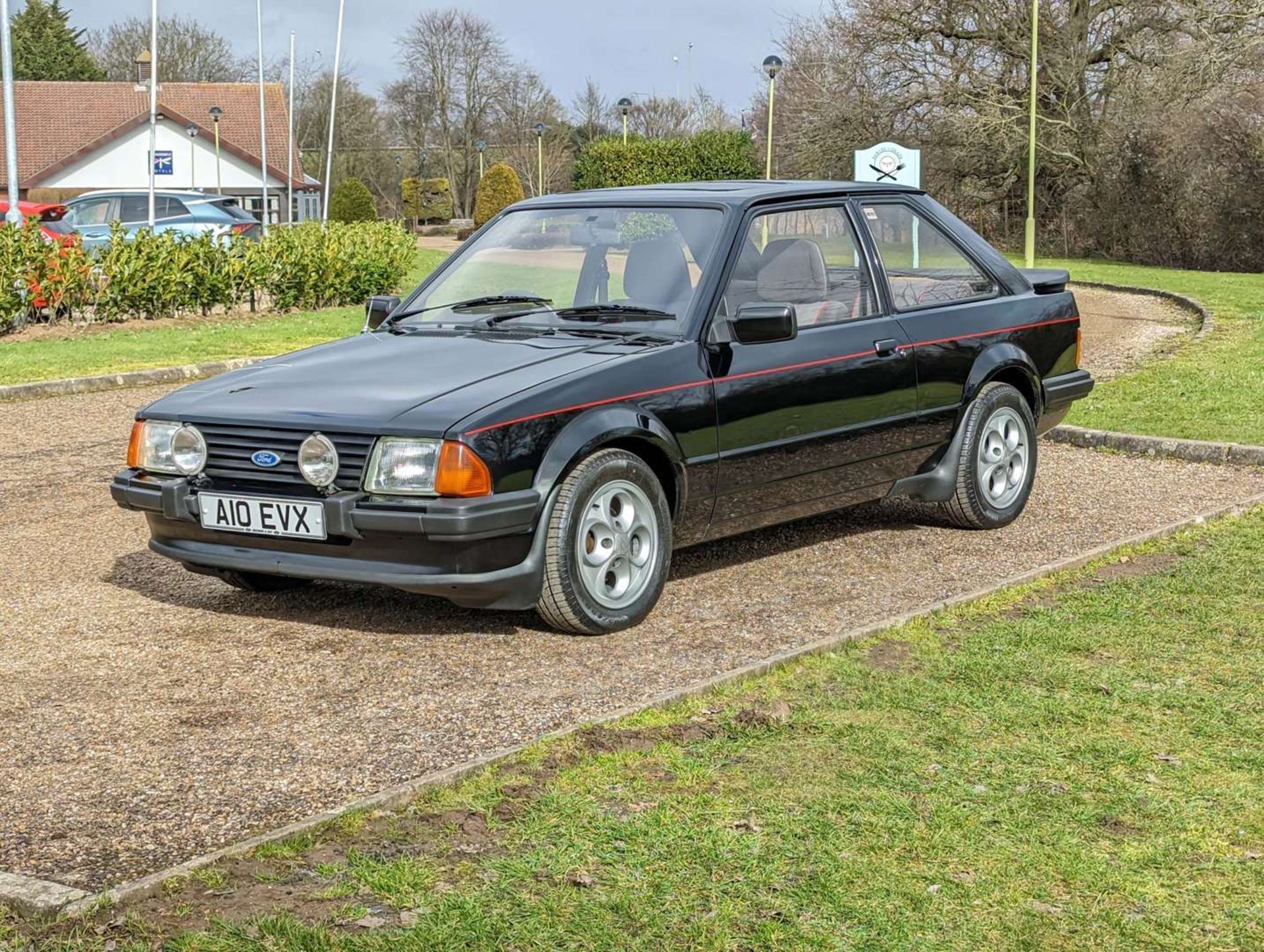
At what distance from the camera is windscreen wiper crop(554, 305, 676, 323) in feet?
23.0

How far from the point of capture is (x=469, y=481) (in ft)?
19.5

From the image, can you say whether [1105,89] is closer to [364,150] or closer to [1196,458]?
[1196,458]

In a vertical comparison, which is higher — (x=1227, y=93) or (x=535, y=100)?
(x=535, y=100)

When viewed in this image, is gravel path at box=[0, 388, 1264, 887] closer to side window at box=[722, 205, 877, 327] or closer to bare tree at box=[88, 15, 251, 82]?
side window at box=[722, 205, 877, 327]

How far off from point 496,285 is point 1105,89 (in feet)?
130

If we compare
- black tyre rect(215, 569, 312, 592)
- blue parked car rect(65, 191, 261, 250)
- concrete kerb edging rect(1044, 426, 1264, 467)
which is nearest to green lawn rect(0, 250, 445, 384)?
black tyre rect(215, 569, 312, 592)

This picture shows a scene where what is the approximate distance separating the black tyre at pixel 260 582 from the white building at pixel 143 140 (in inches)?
2395

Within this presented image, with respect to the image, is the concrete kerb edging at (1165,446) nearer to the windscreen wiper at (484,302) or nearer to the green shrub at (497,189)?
the windscreen wiper at (484,302)

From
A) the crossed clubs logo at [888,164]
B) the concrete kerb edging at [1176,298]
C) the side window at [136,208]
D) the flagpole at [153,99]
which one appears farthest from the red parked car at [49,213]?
the concrete kerb edging at [1176,298]

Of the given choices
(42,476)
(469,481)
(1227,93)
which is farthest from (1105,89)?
(469,481)

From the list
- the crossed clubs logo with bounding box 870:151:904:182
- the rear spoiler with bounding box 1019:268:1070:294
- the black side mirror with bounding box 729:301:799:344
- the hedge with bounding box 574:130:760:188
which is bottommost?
the black side mirror with bounding box 729:301:799:344

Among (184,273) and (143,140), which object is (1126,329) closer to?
(184,273)

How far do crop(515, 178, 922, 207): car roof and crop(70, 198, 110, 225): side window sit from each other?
89.4 ft

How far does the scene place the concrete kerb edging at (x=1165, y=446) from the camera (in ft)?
34.3
